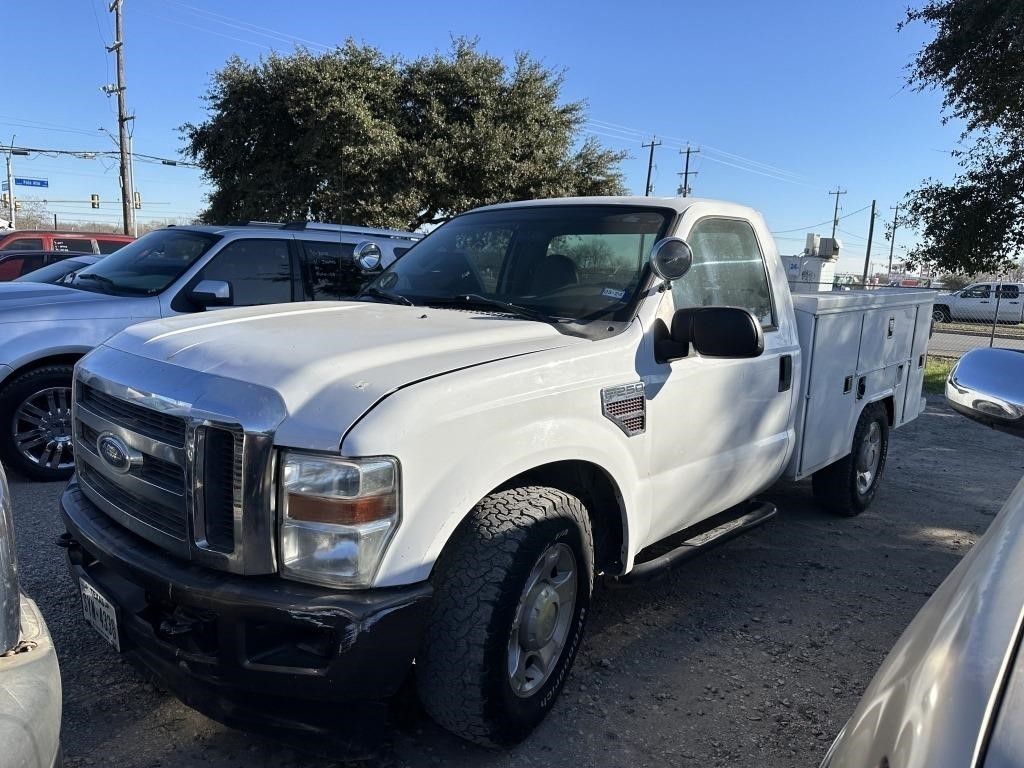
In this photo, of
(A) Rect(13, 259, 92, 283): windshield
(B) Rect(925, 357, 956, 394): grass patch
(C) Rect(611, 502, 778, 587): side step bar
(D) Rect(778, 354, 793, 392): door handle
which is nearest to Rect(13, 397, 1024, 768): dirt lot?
(C) Rect(611, 502, 778, 587): side step bar

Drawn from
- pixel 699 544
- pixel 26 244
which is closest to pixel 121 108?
pixel 26 244

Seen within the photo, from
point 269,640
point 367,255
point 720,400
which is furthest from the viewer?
point 367,255

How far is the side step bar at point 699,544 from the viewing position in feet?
10.2

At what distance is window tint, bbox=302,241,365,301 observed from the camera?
6.38 metres

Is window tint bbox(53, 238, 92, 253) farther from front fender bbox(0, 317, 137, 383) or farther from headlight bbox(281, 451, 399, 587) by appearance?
headlight bbox(281, 451, 399, 587)

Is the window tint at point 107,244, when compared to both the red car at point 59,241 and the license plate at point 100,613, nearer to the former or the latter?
the red car at point 59,241

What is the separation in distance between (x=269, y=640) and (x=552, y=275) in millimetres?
2033

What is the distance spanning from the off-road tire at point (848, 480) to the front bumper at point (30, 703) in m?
4.57

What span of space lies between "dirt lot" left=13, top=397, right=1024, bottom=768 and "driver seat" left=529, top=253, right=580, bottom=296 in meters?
1.61

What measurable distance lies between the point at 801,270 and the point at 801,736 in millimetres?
14767

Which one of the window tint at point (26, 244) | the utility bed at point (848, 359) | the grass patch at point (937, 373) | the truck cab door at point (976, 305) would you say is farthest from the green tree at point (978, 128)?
the truck cab door at point (976, 305)

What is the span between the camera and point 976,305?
99.0ft

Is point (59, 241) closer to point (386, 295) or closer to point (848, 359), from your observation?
point (386, 295)

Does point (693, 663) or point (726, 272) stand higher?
point (726, 272)
